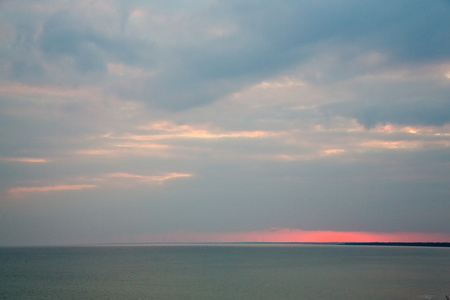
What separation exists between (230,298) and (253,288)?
11386 millimetres

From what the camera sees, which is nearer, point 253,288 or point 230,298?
point 230,298

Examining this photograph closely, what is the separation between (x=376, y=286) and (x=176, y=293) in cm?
3547

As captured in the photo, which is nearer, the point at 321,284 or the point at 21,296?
the point at 21,296

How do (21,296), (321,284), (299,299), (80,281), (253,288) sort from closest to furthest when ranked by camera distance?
1. (299,299)
2. (21,296)
3. (253,288)
4. (321,284)
5. (80,281)

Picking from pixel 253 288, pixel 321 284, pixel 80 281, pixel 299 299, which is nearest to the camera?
pixel 299 299

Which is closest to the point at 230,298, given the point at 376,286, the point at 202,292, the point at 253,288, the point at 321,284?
the point at 202,292

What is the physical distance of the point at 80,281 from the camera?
79375mm

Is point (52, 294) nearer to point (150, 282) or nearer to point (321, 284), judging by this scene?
point (150, 282)

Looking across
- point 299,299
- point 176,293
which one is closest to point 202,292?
point 176,293

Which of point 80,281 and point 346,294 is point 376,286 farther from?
point 80,281

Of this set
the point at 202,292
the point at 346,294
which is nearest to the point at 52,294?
the point at 202,292

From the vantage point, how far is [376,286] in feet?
233

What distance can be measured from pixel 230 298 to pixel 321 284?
2342 cm

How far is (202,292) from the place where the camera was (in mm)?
63500
